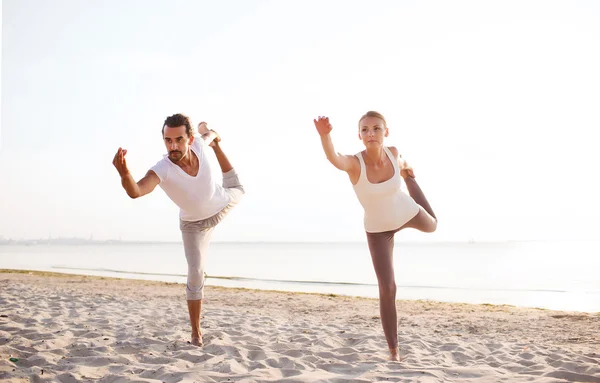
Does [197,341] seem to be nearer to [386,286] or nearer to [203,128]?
[386,286]

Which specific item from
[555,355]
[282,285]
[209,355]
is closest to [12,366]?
[209,355]

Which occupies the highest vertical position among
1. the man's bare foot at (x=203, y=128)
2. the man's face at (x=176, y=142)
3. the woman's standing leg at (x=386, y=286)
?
the man's bare foot at (x=203, y=128)

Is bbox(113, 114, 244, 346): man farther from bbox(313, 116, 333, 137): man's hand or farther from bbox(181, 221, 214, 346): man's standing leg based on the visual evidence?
bbox(313, 116, 333, 137): man's hand

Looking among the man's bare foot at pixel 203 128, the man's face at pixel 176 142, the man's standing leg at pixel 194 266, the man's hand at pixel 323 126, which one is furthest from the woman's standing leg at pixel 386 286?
the man's bare foot at pixel 203 128

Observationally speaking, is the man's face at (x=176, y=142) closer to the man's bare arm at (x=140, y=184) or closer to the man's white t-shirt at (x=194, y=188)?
the man's white t-shirt at (x=194, y=188)

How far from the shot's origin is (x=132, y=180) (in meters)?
4.17

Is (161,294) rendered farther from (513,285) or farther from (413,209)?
(513,285)

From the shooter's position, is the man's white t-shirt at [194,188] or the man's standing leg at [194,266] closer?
the man's white t-shirt at [194,188]

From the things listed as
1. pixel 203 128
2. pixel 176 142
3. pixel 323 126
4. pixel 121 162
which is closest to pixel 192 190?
pixel 176 142

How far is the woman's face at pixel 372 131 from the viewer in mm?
4602

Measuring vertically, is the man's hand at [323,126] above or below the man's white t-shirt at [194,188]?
above

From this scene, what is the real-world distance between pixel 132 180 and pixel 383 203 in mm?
2137

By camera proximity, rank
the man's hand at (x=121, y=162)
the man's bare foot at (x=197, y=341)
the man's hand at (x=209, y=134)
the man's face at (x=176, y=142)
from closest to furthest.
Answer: the man's hand at (x=121, y=162), the man's face at (x=176, y=142), the man's bare foot at (x=197, y=341), the man's hand at (x=209, y=134)

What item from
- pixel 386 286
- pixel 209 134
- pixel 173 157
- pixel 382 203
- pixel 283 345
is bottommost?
pixel 283 345
